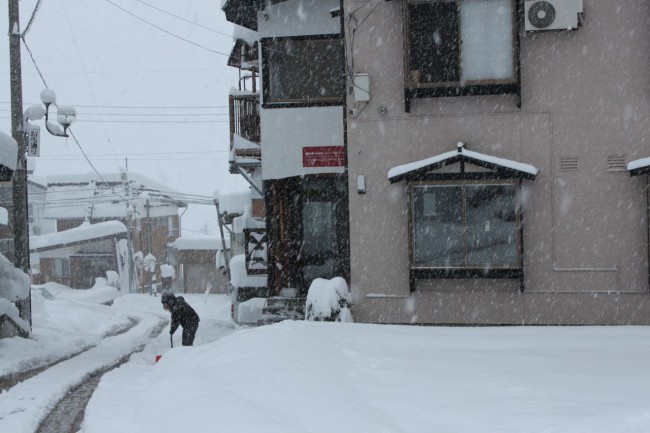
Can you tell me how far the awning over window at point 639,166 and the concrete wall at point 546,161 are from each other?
0.20 m

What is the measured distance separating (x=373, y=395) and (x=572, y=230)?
7700 millimetres

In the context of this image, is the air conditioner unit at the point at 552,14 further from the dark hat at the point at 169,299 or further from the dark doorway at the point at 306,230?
the dark hat at the point at 169,299

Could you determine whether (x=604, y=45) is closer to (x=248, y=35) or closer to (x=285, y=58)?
(x=285, y=58)

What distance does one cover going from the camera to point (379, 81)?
42.9 ft

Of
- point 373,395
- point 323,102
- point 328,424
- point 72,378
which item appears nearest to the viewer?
point 328,424

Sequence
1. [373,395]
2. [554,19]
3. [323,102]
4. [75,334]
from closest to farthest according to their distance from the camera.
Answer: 1. [373,395]
2. [554,19]
3. [323,102]
4. [75,334]

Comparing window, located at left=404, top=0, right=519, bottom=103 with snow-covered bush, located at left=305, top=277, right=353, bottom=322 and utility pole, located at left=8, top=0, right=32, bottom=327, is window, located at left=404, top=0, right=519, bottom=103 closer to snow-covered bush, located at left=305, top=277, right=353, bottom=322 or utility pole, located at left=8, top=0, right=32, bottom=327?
snow-covered bush, located at left=305, top=277, right=353, bottom=322

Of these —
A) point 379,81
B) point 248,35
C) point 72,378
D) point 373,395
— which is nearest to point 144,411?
point 373,395

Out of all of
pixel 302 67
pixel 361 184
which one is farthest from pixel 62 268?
pixel 361 184

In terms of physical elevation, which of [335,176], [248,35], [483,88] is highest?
[248,35]

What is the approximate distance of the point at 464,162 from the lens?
41.0 feet

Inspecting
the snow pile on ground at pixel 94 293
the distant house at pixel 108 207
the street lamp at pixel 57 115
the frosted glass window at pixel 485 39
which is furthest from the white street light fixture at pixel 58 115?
the distant house at pixel 108 207

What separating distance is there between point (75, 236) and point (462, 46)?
35593mm

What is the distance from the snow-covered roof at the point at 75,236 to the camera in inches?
1699
